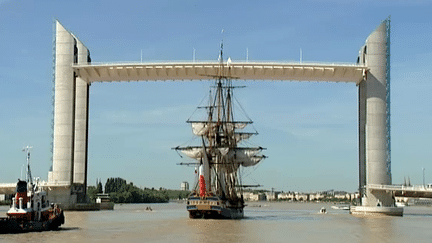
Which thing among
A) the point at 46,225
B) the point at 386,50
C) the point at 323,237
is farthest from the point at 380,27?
the point at 46,225

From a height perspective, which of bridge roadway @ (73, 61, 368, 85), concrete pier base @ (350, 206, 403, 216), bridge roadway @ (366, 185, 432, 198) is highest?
bridge roadway @ (73, 61, 368, 85)

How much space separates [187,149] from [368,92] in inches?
756

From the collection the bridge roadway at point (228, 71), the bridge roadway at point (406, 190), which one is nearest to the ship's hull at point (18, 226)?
the bridge roadway at point (228, 71)

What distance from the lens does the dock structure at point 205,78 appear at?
229ft

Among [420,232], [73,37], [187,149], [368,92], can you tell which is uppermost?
[73,37]

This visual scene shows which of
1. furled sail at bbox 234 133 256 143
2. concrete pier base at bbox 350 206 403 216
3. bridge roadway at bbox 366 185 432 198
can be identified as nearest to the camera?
bridge roadway at bbox 366 185 432 198

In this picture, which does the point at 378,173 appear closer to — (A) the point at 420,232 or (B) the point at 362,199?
(B) the point at 362,199

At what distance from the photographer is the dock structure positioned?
229ft

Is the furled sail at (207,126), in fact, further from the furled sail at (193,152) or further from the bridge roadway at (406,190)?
the bridge roadway at (406,190)

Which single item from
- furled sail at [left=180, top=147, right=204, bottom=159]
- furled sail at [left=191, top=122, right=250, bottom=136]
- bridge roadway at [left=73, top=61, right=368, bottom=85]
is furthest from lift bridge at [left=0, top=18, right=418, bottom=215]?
furled sail at [left=180, top=147, right=204, bottom=159]

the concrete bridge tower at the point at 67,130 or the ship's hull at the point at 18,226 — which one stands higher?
the concrete bridge tower at the point at 67,130

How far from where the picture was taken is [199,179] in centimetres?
6556

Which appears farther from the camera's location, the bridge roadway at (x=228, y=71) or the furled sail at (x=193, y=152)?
the furled sail at (x=193, y=152)

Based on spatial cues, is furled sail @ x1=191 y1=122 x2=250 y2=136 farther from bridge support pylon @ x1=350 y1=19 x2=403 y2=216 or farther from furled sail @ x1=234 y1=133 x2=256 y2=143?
bridge support pylon @ x1=350 y1=19 x2=403 y2=216
